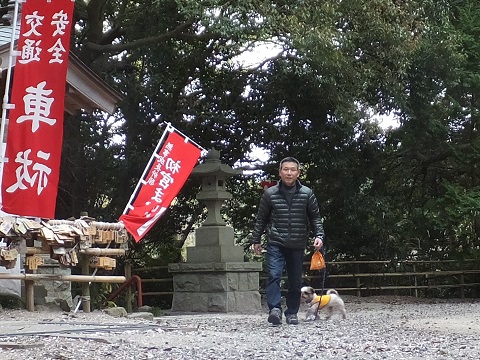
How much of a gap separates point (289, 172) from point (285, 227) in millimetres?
536

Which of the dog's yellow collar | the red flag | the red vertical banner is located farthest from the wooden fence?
the red vertical banner

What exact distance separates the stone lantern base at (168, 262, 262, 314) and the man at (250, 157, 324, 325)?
144 inches

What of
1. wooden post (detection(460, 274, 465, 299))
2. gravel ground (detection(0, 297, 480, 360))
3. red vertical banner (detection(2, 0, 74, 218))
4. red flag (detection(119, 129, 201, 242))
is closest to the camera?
gravel ground (detection(0, 297, 480, 360))

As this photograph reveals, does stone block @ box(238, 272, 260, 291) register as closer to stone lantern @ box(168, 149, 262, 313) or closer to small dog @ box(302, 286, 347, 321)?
stone lantern @ box(168, 149, 262, 313)

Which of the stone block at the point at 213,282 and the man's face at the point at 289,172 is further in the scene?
the stone block at the point at 213,282

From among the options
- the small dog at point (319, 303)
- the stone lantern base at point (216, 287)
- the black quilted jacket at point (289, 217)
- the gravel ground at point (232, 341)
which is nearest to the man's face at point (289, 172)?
the black quilted jacket at point (289, 217)

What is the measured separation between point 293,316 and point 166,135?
166 inches

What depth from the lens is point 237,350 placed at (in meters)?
5.18

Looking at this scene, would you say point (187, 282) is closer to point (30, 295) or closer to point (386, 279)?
point (30, 295)

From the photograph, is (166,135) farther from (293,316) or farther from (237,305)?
(293,316)

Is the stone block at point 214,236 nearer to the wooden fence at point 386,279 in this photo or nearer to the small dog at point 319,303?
the small dog at point 319,303

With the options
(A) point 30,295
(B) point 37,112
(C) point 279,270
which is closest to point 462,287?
(C) point 279,270

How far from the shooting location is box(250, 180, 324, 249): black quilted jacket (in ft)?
22.8

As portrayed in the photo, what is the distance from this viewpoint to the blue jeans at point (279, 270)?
22.7ft
